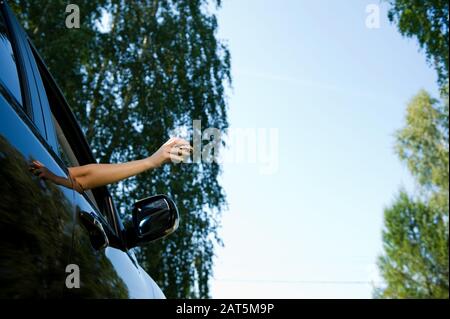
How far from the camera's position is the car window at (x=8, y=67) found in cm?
142

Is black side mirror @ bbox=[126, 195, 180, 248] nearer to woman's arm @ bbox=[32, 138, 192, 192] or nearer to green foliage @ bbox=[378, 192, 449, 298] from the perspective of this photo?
woman's arm @ bbox=[32, 138, 192, 192]

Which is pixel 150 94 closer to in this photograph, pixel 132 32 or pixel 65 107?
pixel 132 32

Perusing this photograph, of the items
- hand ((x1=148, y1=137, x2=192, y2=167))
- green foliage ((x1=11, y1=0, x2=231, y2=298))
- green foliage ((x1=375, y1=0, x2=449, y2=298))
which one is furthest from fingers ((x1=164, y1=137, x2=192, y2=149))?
green foliage ((x1=375, y1=0, x2=449, y2=298))

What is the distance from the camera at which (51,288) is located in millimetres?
1263

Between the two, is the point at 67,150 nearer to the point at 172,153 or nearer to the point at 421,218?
the point at 172,153

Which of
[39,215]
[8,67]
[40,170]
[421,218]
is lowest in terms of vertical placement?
[39,215]

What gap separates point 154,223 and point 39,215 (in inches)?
54.4

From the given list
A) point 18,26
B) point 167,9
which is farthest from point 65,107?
point 167,9

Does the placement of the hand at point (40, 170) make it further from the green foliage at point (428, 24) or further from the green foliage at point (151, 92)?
the green foliage at point (428, 24)

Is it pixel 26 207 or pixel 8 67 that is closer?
pixel 26 207

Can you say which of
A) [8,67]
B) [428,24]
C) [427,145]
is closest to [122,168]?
[8,67]

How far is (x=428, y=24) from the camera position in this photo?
16562 millimetres
